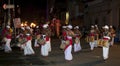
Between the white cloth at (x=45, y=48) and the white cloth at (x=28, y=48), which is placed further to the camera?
the white cloth at (x=28, y=48)

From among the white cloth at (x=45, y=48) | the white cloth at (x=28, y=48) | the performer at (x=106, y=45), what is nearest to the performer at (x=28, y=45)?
the white cloth at (x=28, y=48)

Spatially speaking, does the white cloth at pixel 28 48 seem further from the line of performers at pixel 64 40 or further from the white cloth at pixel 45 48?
the white cloth at pixel 45 48

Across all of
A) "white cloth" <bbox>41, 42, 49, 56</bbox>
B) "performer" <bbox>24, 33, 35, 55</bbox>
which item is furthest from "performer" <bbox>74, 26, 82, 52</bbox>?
"performer" <bbox>24, 33, 35, 55</bbox>

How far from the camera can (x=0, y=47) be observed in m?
28.7

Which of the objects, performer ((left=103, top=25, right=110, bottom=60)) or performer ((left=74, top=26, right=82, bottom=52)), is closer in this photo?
performer ((left=103, top=25, right=110, bottom=60))

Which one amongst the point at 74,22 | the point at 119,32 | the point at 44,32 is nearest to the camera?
the point at 44,32

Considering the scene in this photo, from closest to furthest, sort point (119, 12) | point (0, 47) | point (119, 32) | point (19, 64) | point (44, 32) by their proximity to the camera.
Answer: point (19, 64), point (44, 32), point (0, 47), point (119, 32), point (119, 12)

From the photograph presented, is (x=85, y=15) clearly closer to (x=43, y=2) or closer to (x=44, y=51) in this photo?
(x=43, y=2)

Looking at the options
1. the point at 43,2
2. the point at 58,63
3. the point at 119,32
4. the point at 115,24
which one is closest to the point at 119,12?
the point at 115,24

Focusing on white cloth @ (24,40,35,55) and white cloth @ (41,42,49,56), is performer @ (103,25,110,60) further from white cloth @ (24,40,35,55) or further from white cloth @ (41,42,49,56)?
white cloth @ (24,40,35,55)

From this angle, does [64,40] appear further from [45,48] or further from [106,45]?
[45,48]

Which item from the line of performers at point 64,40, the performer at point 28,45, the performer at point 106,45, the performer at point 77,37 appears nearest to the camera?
the performer at point 106,45

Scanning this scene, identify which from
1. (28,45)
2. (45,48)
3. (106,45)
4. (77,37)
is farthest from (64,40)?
(77,37)

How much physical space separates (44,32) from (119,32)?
1513cm
